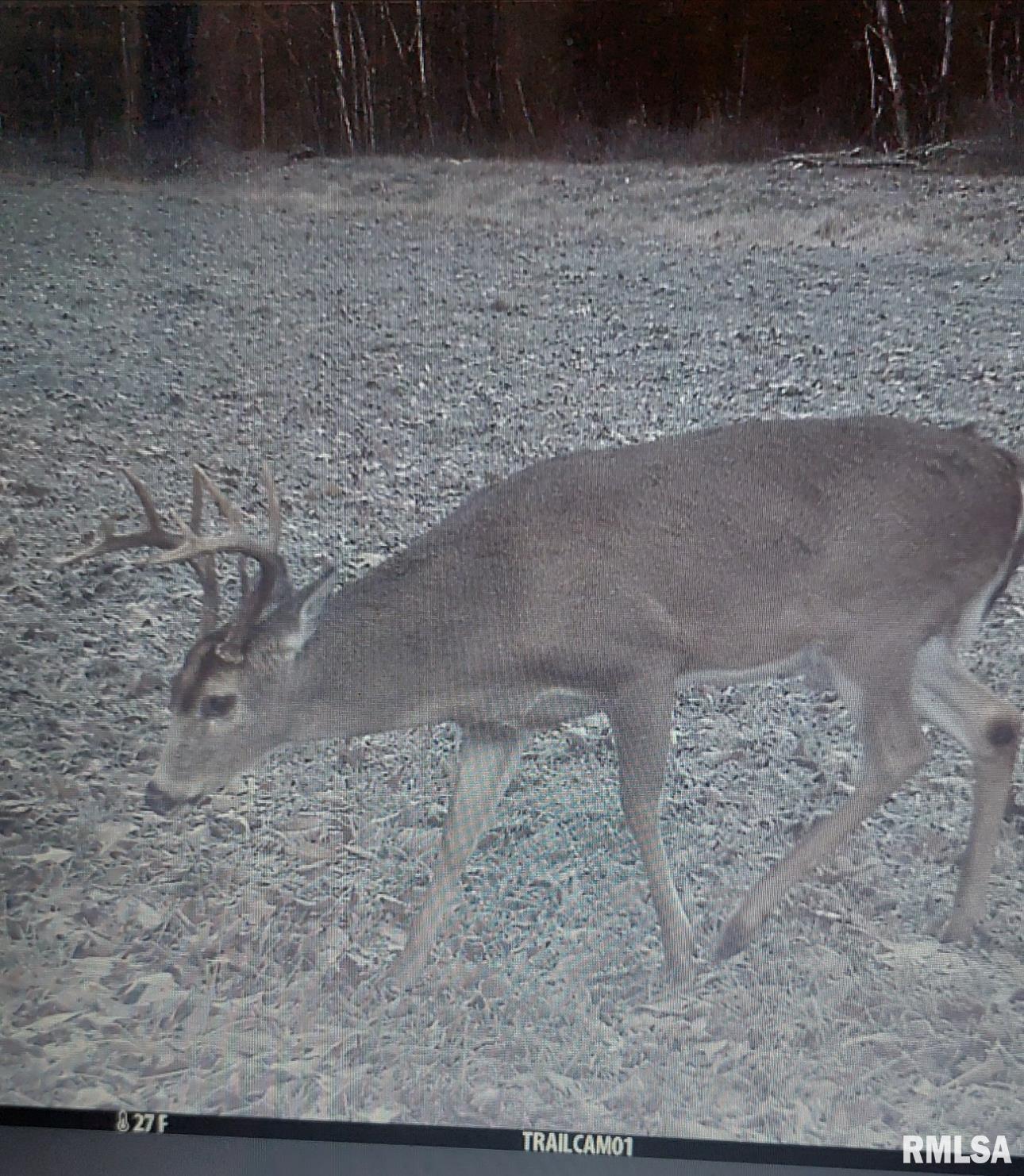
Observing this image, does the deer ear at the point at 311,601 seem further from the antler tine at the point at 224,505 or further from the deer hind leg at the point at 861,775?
the deer hind leg at the point at 861,775

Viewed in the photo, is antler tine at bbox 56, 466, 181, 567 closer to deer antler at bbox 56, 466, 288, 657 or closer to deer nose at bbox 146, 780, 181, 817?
deer antler at bbox 56, 466, 288, 657

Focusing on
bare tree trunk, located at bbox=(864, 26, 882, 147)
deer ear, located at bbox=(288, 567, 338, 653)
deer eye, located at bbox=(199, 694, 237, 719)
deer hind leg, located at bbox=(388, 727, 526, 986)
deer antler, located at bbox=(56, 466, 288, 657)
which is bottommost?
deer hind leg, located at bbox=(388, 727, 526, 986)

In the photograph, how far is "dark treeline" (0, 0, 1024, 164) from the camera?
151 centimetres

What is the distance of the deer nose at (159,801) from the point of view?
1.54 metres

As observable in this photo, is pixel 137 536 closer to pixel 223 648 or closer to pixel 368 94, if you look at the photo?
pixel 223 648

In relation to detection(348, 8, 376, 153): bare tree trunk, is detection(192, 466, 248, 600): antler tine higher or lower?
lower

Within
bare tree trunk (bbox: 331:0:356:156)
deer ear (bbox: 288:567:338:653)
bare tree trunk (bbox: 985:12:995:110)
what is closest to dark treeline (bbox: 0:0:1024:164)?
bare tree trunk (bbox: 331:0:356:156)

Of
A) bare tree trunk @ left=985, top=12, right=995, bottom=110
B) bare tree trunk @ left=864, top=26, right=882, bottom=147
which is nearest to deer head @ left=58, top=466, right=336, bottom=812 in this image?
bare tree trunk @ left=864, top=26, right=882, bottom=147

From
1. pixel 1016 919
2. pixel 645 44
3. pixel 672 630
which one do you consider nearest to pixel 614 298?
pixel 645 44

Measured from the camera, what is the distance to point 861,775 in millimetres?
1492

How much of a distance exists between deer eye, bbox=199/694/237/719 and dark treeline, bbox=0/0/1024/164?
0.73 meters

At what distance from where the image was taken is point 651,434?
153 centimetres

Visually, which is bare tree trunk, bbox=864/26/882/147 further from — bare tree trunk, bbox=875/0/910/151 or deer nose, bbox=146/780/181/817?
deer nose, bbox=146/780/181/817

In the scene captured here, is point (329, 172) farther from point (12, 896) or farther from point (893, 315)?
point (12, 896)
